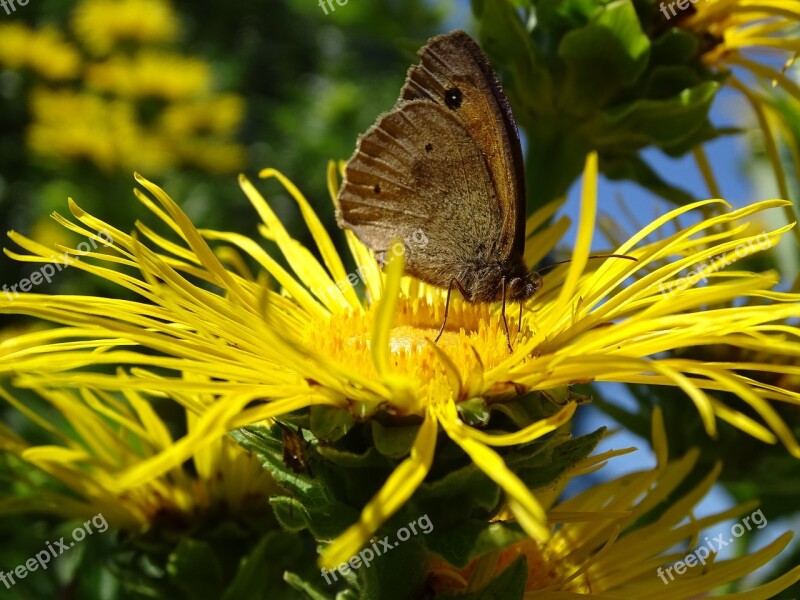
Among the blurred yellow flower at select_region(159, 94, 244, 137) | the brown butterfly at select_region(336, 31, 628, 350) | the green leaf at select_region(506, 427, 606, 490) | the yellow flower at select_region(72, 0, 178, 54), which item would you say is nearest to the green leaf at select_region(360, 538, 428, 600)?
the green leaf at select_region(506, 427, 606, 490)

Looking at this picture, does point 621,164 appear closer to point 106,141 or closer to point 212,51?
point 106,141

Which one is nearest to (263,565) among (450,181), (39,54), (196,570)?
(196,570)

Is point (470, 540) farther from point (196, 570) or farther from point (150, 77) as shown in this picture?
point (150, 77)

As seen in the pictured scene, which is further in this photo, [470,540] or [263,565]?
[263,565]

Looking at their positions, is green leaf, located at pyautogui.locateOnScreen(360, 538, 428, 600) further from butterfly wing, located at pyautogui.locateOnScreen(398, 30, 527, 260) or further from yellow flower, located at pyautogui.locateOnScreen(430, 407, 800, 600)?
butterfly wing, located at pyautogui.locateOnScreen(398, 30, 527, 260)

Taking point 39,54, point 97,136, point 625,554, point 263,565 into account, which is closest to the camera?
point 625,554

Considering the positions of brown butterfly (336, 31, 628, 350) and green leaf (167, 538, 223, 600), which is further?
green leaf (167, 538, 223, 600)
